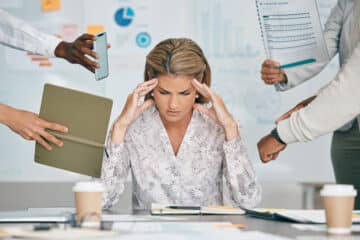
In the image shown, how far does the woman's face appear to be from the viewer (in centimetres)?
271

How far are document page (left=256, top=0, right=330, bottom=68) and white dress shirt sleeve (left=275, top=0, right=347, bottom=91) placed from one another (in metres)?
0.03

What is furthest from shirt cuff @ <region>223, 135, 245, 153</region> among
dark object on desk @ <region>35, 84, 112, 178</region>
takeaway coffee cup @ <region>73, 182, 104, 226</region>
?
takeaway coffee cup @ <region>73, 182, 104, 226</region>

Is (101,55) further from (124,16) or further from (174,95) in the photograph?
(174,95)

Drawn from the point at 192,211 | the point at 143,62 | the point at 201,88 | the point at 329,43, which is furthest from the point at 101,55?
the point at 192,211

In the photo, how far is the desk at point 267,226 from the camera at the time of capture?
63.8 inches

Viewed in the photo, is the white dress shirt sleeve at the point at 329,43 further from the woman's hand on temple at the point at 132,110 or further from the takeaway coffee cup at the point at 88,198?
the takeaway coffee cup at the point at 88,198

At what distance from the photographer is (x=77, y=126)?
2781 millimetres

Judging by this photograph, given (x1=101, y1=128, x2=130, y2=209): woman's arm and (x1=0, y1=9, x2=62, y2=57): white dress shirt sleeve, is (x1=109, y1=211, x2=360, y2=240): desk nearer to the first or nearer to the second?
(x1=101, y1=128, x2=130, y2=209): woman's arm

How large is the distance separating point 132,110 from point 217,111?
12.1 inches

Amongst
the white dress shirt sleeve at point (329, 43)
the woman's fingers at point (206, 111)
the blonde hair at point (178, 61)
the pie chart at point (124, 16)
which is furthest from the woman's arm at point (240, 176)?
the pie chart at point (124, 16)

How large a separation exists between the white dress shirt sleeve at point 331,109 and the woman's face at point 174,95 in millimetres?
352

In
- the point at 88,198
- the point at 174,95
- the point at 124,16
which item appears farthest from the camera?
the point at 124,16

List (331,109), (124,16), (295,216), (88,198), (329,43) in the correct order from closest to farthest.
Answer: (88,198), (295,216), (331,109), (329,43), (124,16)

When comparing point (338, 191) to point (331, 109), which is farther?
point (331, 109)
